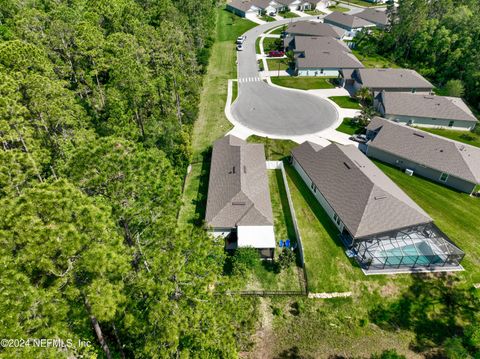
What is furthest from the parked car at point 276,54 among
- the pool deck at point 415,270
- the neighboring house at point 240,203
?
the pool deck at point 415,270

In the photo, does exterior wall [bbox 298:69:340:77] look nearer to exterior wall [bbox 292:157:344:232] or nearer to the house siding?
the house siding

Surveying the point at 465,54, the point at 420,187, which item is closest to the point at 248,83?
the point at 420,187

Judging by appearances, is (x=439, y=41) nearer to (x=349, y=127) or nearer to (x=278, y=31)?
(x=349, y=127)

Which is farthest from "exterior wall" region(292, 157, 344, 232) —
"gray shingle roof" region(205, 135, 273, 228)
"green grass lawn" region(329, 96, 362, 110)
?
"green grass lawn" region(329, 96, 362, 110)

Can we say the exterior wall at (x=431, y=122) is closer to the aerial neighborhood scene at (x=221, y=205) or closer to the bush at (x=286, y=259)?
the aerial neighborhood scene at (x=221, y=205)

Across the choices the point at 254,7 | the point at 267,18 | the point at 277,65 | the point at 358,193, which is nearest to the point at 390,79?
the point at 277,65

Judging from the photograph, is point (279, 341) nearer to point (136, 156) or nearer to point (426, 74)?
point (136, 156)
